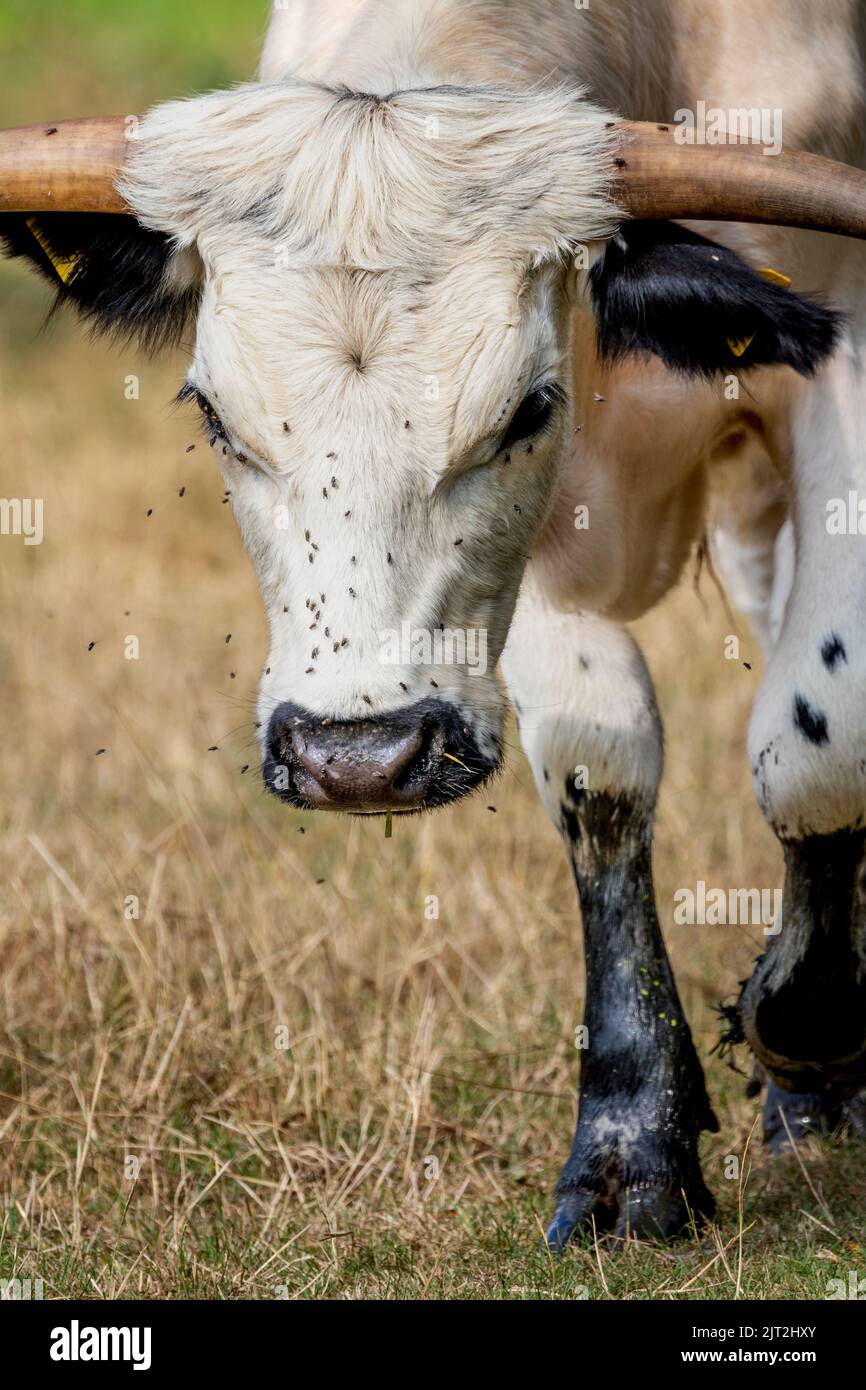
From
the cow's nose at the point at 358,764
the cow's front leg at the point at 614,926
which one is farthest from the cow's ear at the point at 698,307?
the cow's front leg at the point at 614,926

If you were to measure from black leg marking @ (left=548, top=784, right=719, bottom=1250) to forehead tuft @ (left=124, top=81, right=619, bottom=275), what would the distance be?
160cm

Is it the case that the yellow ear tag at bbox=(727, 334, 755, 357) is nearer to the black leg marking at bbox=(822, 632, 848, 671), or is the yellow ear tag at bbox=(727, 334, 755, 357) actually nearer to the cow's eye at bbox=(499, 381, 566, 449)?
the cow's eye at bbox=(499, 381, 566, 449)

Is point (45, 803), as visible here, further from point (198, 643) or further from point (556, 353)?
point (556, 353)

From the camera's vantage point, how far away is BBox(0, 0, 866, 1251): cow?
3.61m

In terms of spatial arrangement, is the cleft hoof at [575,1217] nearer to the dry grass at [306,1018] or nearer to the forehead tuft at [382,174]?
the dry grass at [306,1018]

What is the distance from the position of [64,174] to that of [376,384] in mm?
809

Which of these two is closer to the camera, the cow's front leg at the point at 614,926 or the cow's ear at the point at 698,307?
the cow's ear at the point at 698,307

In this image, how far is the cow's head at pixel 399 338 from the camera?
357cm

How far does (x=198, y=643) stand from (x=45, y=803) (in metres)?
1.78

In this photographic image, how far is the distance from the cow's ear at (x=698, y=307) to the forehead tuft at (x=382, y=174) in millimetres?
142

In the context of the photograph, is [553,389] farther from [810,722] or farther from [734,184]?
[810,722]

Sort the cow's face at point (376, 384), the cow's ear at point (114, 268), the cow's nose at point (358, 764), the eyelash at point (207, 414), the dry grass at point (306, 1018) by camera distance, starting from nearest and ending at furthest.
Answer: the cow's nose at point (358, 764) < the cow's face at point (376, 384) < the eyelash at point (207, 414) < the cow's ear at point (114, 268) < the dry grass at point (306, 1018)

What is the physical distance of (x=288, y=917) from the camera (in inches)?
230
